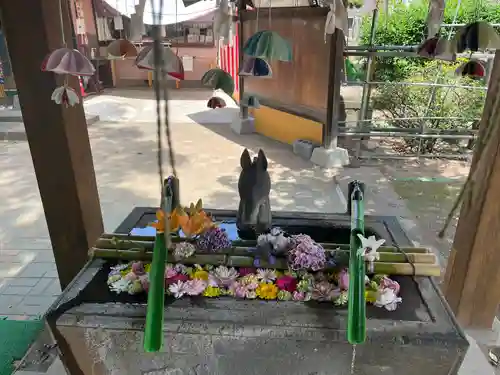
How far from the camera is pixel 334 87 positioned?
508cm

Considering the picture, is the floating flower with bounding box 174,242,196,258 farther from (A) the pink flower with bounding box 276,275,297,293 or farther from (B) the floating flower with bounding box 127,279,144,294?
(A) the pink flower with bounding box 276,275,297,293

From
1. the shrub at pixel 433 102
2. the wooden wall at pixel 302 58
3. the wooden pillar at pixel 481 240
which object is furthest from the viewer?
the shrub at pixel 433 102

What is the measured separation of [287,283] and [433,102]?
16.4 ft

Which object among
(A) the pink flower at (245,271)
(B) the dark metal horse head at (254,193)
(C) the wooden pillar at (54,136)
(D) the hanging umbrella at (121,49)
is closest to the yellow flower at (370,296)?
(A) the pink flower at (245,271)

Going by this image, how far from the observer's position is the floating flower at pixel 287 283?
1.65 metres

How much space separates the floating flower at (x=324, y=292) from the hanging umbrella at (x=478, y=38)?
45.6 inches

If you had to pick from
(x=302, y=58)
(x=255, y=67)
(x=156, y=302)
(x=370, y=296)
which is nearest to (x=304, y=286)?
(x=370, y=296)

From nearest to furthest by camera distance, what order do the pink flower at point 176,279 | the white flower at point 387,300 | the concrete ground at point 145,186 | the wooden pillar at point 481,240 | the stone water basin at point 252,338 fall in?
the stone water basin at point 252,338 → the white flower at point 387,300 → the pink flower at point 176,279 → the wooden pillar at point 481,240 → the concrete ground at point 145,186

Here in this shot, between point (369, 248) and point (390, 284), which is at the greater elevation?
point (369, 248)

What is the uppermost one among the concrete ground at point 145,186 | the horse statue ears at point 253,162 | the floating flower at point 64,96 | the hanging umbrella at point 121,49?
the hanging umbrella at point 121,49

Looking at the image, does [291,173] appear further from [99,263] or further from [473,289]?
[99,263]

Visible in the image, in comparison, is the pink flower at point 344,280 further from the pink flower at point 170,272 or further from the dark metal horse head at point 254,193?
the pink flower at point 170,272

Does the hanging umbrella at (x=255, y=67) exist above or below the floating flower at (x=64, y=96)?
above

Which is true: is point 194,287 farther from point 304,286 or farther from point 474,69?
point 474,69
